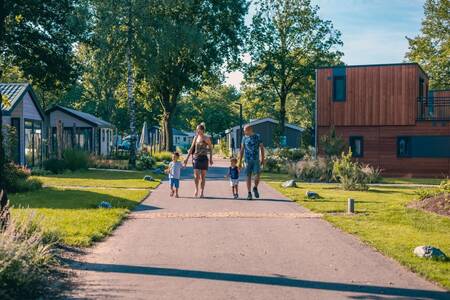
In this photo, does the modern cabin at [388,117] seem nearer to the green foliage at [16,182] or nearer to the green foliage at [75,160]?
the green foliage at [75,160]

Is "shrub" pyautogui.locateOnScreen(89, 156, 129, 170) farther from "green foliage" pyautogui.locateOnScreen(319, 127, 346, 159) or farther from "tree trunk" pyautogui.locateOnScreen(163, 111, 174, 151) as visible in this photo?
"tree trunk" pyautogui.locateOnScreen(163, 111, 174, 151)

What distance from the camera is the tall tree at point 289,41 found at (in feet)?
182

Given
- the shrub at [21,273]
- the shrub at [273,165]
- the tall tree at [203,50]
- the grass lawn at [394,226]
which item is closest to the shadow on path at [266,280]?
the grass lawn at [394,226]

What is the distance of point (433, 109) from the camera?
33219 millimetres

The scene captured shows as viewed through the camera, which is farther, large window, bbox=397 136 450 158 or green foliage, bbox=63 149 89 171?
large window, bbox=397 136 450 158

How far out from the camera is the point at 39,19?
1371 inches

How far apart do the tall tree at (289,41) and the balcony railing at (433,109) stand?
2285 cm

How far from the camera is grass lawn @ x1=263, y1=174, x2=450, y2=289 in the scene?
7320mm

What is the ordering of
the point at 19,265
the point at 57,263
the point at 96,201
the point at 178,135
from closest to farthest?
the point at 19,265 → the point at 57,263 → the point at 96,201 → the point at 178,135

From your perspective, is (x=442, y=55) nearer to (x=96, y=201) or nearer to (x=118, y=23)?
(x=118, y=23)

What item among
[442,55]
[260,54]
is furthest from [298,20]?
[442,55]

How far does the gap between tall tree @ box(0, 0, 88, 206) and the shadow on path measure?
2873cm

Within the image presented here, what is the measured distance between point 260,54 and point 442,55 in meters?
16.6

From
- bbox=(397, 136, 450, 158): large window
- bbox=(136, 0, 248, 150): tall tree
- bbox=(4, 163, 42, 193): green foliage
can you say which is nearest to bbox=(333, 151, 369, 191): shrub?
bbox=(4, 163, 42, 193): green foliage
